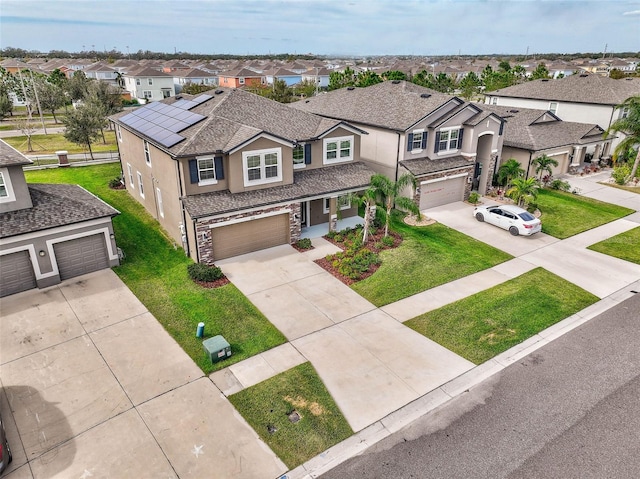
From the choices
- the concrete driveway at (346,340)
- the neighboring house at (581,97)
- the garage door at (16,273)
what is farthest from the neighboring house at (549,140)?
the garage door at (16,273)

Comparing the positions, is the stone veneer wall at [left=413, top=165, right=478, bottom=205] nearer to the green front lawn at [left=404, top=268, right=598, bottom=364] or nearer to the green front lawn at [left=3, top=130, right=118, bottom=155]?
the green front lawn at [left=404, top=268, right=598, bottom=364]

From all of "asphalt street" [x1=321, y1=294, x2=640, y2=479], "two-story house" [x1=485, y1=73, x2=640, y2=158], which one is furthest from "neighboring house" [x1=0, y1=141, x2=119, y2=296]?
"two-story house" [x1=485, y1=73, x2=640, y2=158]

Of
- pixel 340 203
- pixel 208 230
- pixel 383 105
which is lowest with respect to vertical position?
pixel 208 230

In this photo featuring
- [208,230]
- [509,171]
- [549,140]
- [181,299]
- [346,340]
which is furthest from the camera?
[549,140]

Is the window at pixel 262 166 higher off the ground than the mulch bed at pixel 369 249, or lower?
higher

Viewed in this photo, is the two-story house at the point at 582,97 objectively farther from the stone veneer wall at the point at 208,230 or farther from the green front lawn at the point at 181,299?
the green front lawn at the point at 181,299

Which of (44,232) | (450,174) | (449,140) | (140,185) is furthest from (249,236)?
(449,140)

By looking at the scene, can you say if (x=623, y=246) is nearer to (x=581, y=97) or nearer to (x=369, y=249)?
(x=369, y=249)
